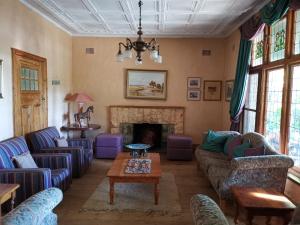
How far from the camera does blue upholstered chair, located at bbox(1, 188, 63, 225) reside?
1790 millimetres

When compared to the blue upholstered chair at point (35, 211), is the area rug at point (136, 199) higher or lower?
lower

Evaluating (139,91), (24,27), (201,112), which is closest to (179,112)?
(201,112)

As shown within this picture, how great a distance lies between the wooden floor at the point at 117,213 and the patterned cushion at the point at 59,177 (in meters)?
0.27

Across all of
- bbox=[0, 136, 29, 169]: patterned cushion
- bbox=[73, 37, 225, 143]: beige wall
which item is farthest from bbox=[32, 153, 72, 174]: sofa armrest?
bbox=[73, 37, 225, 143]: beige wall

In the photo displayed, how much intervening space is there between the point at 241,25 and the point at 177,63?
1885mm

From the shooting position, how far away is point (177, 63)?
6684 millimetres

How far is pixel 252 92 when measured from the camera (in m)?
5.08

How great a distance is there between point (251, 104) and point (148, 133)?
2.81 metres

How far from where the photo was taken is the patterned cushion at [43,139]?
4332 millimetres

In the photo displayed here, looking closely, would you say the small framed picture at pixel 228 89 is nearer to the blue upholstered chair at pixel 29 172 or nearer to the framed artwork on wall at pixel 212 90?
the framed artwork on wall at pixel 212 90

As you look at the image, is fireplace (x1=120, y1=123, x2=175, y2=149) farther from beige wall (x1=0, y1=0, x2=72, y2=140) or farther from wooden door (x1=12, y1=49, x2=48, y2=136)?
wooden door (x1=12, y1=49, x2=48, y2=136)

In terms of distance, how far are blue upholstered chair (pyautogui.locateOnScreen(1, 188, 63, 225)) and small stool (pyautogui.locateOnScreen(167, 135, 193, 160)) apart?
152 inches

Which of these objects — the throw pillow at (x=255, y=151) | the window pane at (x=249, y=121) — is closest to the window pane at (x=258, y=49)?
→ the window pane at (x=249, y=121)

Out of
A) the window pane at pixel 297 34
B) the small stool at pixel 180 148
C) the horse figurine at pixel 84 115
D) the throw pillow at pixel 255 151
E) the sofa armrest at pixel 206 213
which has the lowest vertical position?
the small stool at pixel 180 148
